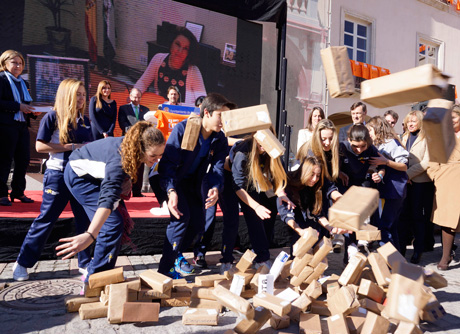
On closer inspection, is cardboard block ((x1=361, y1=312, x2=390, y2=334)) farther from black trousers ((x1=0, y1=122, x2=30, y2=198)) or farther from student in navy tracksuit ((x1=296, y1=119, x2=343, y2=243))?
black trousers ((x1=0, y1=122, x2=30, y2=198))

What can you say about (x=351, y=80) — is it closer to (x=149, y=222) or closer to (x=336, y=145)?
(x=336, y=145)

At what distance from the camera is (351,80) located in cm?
232

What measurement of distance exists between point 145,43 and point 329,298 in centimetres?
745

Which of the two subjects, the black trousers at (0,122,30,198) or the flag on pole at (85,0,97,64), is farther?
the flag on pole at (85,0,97,64)

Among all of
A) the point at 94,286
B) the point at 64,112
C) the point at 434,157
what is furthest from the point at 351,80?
the point at 64,112

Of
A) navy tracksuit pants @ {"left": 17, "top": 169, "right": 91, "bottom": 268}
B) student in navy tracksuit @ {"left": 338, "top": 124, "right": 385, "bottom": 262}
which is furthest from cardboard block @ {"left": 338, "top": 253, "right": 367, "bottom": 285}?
navy tracksuit pants @ {"left": 17, "top": 169, "right": 91, "bottom": 268}

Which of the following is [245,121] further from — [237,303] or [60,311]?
[60,311]

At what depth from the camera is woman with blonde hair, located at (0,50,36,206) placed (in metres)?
4.24

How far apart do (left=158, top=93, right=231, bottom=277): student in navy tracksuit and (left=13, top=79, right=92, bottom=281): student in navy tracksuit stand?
847 millimetres

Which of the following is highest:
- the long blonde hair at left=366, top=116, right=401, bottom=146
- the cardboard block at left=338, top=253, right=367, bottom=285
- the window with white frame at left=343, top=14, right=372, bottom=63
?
the window with white frame at left=343, top=14, right=372, bottom=63

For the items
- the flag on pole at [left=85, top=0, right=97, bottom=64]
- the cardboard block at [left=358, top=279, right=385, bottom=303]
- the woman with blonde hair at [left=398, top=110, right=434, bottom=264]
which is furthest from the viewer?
the flag on pole at [left=85, top=0, right=97, bottom=64]

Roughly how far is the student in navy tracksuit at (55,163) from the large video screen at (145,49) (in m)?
4.56

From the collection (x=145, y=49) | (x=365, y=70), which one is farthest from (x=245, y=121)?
(x=365, y=70)

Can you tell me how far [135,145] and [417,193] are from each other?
136 inches
